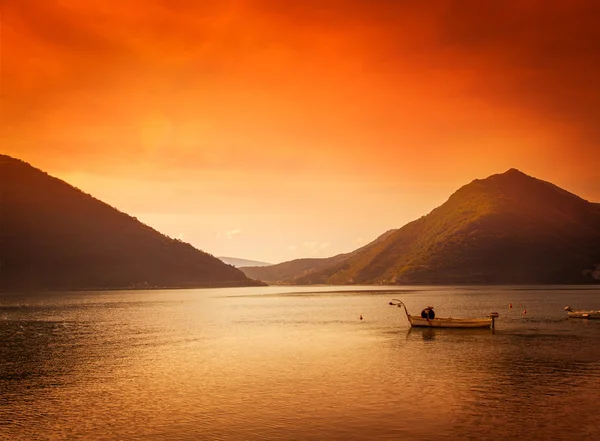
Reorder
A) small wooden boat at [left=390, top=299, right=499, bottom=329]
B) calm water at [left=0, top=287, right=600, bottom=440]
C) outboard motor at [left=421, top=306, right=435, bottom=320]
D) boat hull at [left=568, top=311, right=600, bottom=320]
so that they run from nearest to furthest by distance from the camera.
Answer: calm water at [left=0, top=287, right=600, bottom=440], small wooden boat at [left=390, top=299, right=499, bottom=329], outboard motor at [left=421, top=306, right=435, bottom=320], boat hull at [left=568, top=311, right=600, bottom=320]

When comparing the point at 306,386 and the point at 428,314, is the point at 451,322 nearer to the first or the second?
the point at 428,314

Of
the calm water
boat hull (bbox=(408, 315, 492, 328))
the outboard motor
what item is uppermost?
the outboard motor

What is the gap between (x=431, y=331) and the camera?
10062 cm

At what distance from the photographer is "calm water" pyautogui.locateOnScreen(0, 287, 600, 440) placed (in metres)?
35.4

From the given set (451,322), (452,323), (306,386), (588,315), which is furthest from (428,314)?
(306,386)

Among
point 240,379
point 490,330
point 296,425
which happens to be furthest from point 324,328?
point 296,425

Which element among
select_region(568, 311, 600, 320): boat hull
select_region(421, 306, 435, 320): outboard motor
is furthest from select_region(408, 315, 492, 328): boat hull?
select_region(568, 311, 600, 320): boat hull

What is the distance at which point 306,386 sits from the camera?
162 ft

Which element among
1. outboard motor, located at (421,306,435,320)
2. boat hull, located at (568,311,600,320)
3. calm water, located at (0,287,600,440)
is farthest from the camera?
boat hull, located at (568,311,600,320)

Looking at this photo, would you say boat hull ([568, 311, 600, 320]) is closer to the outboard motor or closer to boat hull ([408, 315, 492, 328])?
boat hull ([408, 315, 492, 328])

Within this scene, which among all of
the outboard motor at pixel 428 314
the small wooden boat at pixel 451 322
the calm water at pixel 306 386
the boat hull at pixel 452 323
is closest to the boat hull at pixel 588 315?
the calm water at pixel 306 386

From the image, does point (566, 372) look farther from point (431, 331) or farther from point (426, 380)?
point (431, 331)

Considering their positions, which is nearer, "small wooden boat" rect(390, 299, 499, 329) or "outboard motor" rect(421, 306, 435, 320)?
"small wooden boat" rect(390, 299, 499, 329)

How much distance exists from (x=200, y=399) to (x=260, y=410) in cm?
667
